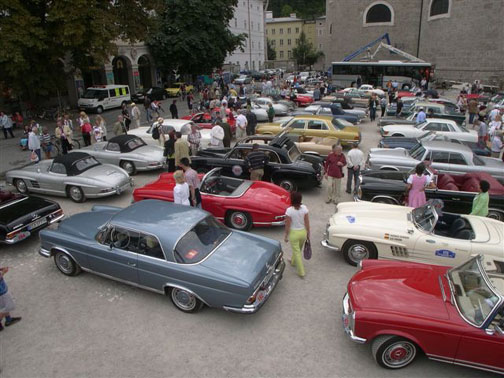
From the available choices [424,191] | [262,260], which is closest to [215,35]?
[424,191]

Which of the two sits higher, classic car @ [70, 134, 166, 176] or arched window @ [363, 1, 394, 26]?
arched window @ [363, 1, 394, 26]

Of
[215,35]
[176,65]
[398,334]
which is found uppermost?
[215,35]

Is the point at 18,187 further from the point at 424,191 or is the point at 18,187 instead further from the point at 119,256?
the point at 424,191

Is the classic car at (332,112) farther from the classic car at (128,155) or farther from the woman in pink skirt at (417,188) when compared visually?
the woman in pink skirt at (417,188)

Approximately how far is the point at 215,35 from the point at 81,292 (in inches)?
1284

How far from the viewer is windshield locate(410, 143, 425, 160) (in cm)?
1087

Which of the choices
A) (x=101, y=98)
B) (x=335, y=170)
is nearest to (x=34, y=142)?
(x=335, y=170)

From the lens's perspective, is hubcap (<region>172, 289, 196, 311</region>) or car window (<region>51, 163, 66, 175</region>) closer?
hubcap (<region>172, 289, 196, 311</region>)

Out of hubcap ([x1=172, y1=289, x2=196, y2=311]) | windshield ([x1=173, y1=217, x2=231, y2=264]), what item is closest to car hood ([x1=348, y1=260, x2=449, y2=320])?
windshield ([x1=173, y1=217, x2=231, y2=264])

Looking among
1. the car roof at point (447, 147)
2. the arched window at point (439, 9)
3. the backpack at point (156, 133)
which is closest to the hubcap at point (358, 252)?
the car roof at point (447, 147)

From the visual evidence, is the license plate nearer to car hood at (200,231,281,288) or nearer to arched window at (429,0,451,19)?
car hood at (200,231,281,288)

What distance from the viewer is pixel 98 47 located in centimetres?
1927

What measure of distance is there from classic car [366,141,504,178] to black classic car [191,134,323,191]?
1941mm

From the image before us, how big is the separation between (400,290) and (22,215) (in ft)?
24.6
